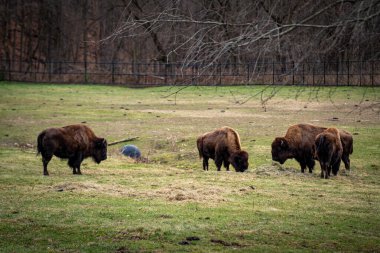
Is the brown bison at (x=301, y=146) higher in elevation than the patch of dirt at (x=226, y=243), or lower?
higher

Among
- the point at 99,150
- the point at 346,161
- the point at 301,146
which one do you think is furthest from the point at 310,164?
the point at 99,150

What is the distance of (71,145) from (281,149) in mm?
7100

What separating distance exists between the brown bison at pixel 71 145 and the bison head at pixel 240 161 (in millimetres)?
4134

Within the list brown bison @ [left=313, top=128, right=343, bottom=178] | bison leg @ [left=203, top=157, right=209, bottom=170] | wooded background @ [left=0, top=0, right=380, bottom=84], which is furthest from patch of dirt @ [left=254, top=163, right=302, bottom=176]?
wooded background @ [left=0, top=0, right=380, bottom=84]

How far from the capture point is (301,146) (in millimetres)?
22094

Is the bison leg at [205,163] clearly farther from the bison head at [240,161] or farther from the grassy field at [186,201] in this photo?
the bison head at [240,161]

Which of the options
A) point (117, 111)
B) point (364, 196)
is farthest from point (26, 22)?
point (364, 196)

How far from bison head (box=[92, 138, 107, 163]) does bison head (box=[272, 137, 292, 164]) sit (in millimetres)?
5675

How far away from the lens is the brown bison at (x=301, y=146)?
2200 centimetres

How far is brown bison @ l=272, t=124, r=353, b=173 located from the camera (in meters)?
22.0

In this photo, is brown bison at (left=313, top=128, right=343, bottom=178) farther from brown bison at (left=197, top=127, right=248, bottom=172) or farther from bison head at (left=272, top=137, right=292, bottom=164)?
brown bison at (left=197, top=127, right=248, bottom=172)

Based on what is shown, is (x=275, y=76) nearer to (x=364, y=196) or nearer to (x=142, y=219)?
(x=142, y=219)

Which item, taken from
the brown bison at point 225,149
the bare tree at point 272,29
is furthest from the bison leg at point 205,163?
the bare tree at point 272,29

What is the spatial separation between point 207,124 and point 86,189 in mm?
19207
